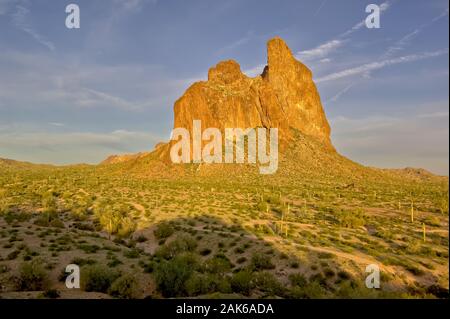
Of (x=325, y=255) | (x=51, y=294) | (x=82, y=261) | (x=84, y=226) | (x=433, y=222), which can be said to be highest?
(x=433, y=222)

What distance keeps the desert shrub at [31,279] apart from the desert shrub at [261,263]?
33.4 ft

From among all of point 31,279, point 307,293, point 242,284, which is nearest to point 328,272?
point 307,293

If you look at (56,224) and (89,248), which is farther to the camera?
(56,224)

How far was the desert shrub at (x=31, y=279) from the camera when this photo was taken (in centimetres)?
1277

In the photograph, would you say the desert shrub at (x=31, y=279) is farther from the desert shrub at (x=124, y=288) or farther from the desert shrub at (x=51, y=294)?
the desert shrub at (x=124, y=288)

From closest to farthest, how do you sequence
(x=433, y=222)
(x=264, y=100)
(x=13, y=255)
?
(x=13, y=255) < (x=433, y=222) < (x=264, y=100)

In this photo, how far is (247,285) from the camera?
1287 cm

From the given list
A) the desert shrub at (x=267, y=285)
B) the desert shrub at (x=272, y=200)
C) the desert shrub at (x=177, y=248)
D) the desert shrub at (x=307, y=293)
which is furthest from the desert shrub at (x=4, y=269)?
the desert shrub at (x=272, y=200)

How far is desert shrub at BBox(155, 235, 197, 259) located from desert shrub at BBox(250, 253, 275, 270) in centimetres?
480

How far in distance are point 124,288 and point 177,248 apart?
308 inches

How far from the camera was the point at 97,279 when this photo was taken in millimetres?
12953

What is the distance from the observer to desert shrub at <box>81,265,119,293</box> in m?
12.7

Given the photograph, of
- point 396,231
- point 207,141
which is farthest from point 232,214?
point 207,141

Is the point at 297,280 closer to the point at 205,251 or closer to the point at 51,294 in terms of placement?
the point at 205,251
